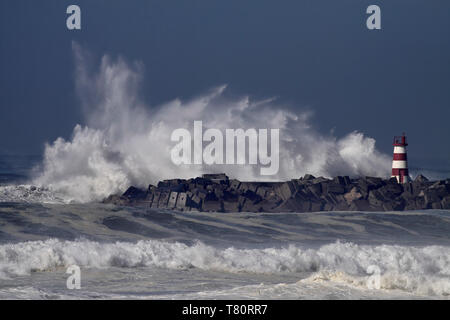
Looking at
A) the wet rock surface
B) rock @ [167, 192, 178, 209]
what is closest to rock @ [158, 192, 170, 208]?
the wet rock surface

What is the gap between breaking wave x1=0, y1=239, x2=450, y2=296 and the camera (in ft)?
43.5

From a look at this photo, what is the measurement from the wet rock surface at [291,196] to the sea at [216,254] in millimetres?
2139

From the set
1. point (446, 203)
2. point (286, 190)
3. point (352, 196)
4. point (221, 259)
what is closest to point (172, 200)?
point (286, 190)

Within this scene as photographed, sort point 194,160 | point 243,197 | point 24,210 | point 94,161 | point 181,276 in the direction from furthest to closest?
point 194,160 < point 94,161 < point 243,197 < point 24,210 < point 181,276

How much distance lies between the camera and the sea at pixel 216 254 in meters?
10.7

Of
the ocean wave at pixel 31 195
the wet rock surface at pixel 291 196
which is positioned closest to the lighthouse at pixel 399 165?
the wet rock surface at pixel 291 196

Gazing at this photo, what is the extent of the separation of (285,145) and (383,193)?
38.8ft

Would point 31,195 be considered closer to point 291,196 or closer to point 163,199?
point 163,199

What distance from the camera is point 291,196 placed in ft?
90.2

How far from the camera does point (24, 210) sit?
68.4ft

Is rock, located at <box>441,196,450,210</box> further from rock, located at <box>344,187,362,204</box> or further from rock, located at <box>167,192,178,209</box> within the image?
rock, located at <box>167,192,178,209</box>
